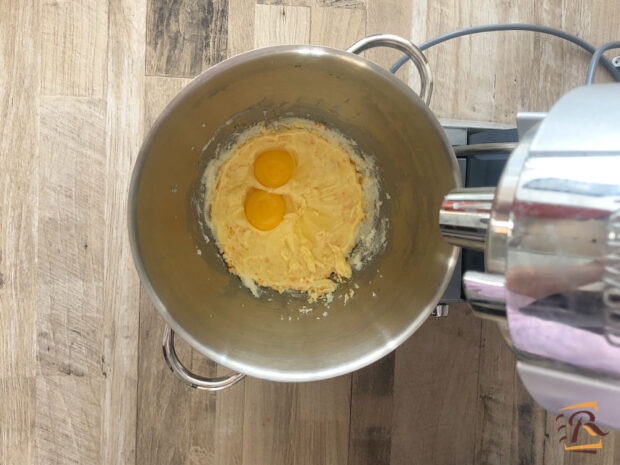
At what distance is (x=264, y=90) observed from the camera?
0.69m

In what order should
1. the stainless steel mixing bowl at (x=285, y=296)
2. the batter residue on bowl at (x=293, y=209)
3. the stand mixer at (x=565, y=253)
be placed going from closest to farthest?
the stand mixer at (x=565, y=253) → the stainless steel mixing bowl at (x=285, y=296) → the batter residue on bowl at (x=293, y=209)

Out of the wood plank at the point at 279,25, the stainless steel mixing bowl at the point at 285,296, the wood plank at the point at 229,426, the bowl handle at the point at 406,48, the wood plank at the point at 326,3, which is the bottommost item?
the wood plank at the point at 229,426

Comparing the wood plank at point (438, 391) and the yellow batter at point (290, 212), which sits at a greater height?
the yellow batter at point (290, 212)

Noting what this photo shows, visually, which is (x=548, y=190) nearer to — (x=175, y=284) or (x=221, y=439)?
(x=175, y=284)

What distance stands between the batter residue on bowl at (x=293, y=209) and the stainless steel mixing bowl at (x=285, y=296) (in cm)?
3

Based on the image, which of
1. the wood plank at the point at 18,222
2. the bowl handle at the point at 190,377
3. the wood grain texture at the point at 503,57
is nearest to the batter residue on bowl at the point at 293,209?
the bowl handle at the point at 190,377

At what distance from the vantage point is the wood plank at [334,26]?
2.93 ft

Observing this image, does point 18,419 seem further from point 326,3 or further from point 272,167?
point 326,3

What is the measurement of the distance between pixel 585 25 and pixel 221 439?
1.04 meters

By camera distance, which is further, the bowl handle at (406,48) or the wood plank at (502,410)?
the wood plank at (502,410)

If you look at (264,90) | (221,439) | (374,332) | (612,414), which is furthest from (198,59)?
(612,414)

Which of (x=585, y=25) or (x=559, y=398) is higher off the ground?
(x=585, y=25)

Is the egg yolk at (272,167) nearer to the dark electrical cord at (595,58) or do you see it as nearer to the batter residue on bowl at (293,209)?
the batter residue on bowl at (293,209)

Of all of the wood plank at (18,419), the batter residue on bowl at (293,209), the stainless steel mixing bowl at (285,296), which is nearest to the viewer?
the stainless steel mixing bowl at (285,296)
